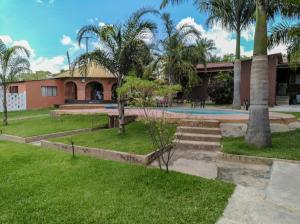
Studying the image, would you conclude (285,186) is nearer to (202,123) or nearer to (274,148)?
(274,148)

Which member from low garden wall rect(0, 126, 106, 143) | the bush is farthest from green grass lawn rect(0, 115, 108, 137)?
the bush

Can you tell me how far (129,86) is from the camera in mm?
6305

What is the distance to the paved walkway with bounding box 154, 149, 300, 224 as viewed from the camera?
3974 millimetres

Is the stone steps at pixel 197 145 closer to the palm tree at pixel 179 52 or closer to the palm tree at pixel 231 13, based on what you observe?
the palm tree at pixel 231 13

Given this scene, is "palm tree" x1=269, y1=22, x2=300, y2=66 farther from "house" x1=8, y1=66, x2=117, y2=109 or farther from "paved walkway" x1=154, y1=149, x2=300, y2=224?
"house" x1=8, y1=66, x2=117, y2=109

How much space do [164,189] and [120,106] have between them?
5800mm

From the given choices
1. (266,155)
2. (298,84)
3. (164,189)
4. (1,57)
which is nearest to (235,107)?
(298,84)

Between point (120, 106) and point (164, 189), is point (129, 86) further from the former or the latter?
point (120, 106)

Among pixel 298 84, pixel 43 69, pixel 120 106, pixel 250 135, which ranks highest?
pixel 43 69

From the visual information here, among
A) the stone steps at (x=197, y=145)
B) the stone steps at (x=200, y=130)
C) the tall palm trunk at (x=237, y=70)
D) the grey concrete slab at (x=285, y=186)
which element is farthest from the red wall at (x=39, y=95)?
the grey concrete slab at (x=285, y=186)

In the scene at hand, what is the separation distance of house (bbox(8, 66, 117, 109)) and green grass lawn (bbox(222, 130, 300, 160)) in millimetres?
18539

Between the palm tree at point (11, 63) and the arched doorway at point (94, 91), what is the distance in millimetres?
14290

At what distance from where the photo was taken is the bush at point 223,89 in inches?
853

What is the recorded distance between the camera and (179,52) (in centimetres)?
1923
